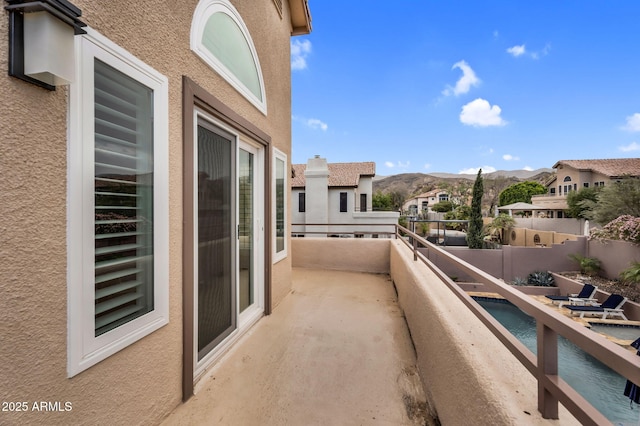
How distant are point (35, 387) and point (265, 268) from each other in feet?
8.11

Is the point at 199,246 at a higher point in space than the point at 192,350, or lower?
higher

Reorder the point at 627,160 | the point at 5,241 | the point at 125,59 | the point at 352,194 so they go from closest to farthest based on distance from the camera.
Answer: the point at 5,241
the point at 125,59
the point at 352,194
the point at 627,160

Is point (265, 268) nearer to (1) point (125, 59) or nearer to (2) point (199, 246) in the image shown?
(2) point (199, 246)

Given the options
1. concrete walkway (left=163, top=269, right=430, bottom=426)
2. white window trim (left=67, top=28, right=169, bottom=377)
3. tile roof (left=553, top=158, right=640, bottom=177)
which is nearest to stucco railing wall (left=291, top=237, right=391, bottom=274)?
concrete walkway (left=163, top=269, right=430, bottom=426)

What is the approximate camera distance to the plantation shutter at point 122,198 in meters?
A: 1.41

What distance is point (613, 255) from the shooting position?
12.6 meters

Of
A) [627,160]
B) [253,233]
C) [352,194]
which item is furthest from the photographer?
[627,160]

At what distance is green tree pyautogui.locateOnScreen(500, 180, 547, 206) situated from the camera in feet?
121

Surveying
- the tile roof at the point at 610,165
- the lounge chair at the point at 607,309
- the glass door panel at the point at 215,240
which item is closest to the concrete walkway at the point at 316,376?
the glass door panel at the point at 215,240

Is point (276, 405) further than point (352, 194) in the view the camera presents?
No

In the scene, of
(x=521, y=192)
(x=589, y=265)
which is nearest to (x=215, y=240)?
(x=589, y=265)

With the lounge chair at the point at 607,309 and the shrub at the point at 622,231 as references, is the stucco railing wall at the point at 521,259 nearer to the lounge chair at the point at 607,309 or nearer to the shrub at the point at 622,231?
the shrub at the point at 622,231

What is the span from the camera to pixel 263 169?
352 centimetres

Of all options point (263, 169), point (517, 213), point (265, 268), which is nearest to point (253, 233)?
point (265, 268)
